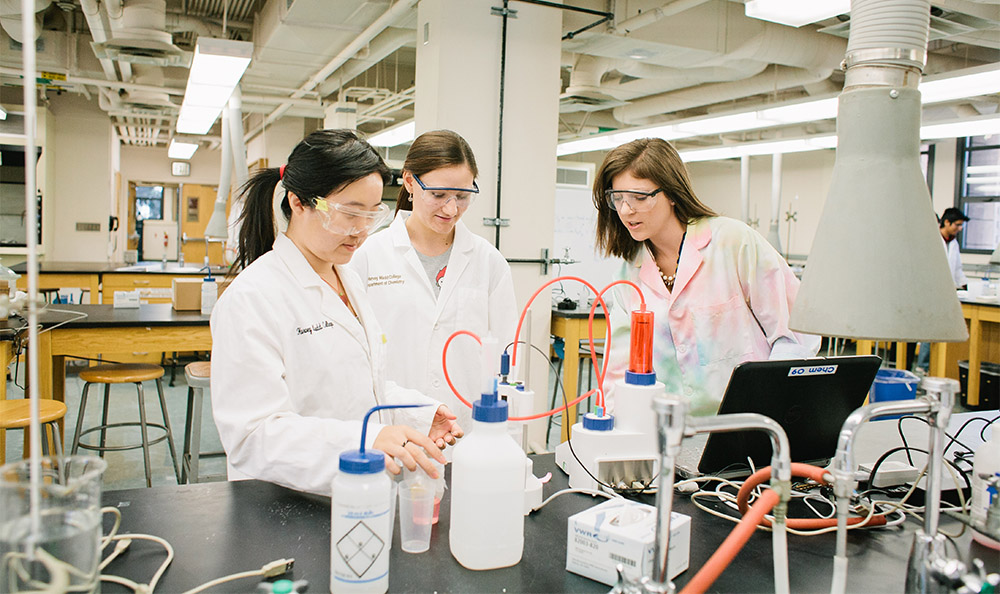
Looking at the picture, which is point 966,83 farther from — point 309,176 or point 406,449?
point 406,449

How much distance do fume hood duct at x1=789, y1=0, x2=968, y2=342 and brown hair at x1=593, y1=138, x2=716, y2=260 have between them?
877 millimetres

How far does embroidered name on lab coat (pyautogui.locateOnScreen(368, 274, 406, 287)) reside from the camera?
208cm

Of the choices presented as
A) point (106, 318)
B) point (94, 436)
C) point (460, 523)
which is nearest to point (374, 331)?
point (460, 523)

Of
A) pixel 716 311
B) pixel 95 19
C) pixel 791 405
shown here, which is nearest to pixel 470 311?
pixel 716 311

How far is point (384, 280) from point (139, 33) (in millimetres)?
3150

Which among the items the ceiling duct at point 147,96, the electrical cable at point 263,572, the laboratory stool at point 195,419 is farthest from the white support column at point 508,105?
the ceiling duct at point 147,96

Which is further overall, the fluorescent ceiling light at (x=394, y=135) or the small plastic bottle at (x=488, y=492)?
the fluorescent ceiling light at (x=394, y=135)

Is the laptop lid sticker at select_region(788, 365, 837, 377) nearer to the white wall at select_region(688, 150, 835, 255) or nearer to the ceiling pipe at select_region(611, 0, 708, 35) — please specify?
the ceiling pipe at select_region(611, 0, 708, 35)

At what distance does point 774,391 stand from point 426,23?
3.31 m

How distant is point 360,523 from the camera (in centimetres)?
82

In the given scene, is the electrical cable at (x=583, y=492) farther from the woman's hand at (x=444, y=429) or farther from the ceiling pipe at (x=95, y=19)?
the ceiling pipe at (x=95, y=19)

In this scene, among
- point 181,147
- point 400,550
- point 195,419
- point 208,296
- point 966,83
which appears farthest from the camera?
point 181,147

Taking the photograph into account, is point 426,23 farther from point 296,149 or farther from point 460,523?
point 460,523

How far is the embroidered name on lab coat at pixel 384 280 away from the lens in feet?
6.81
